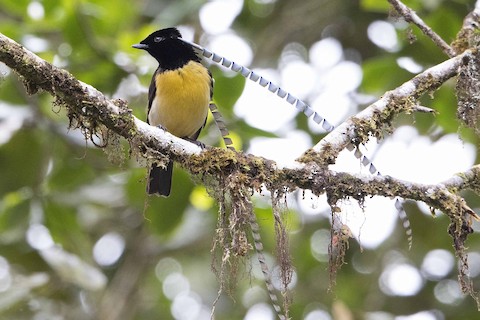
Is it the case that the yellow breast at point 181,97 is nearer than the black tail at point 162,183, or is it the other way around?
the black tail at point 162,183

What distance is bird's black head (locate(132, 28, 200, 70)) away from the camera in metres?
4.92

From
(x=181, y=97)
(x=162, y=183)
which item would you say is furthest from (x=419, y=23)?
(x=162, y=183)

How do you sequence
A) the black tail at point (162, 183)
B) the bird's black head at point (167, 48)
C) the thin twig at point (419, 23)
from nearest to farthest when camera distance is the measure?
1. the thin twig at point (419, 23)
2. the black tail at point (162, 183)
3. the bird's black head at point (167, 48)

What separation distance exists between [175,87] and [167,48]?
0.30 m

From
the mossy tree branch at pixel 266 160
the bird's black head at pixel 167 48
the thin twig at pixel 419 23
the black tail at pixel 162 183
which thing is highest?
the bird's black head at pixel 167 48

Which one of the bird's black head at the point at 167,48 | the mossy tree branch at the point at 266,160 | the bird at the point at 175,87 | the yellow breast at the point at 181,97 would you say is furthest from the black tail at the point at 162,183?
the mossy tree branch at the point at 266,160

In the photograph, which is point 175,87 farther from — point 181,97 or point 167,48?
point 167,48

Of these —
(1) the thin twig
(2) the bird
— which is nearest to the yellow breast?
(2) the bird

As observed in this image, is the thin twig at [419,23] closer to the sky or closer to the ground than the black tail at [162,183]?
closer to the sky

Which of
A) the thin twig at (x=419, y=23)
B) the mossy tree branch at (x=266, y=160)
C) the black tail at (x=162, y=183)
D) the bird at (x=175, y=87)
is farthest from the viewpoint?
the bird at (x=175, y=87)

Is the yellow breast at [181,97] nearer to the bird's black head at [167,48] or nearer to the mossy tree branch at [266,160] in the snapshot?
the bird's black head at [167,48]

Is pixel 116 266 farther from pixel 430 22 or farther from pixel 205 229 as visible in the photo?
pixel 430 22

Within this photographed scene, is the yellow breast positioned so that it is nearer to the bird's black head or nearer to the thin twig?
the bird's black head

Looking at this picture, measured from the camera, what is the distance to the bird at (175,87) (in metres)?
4.80
